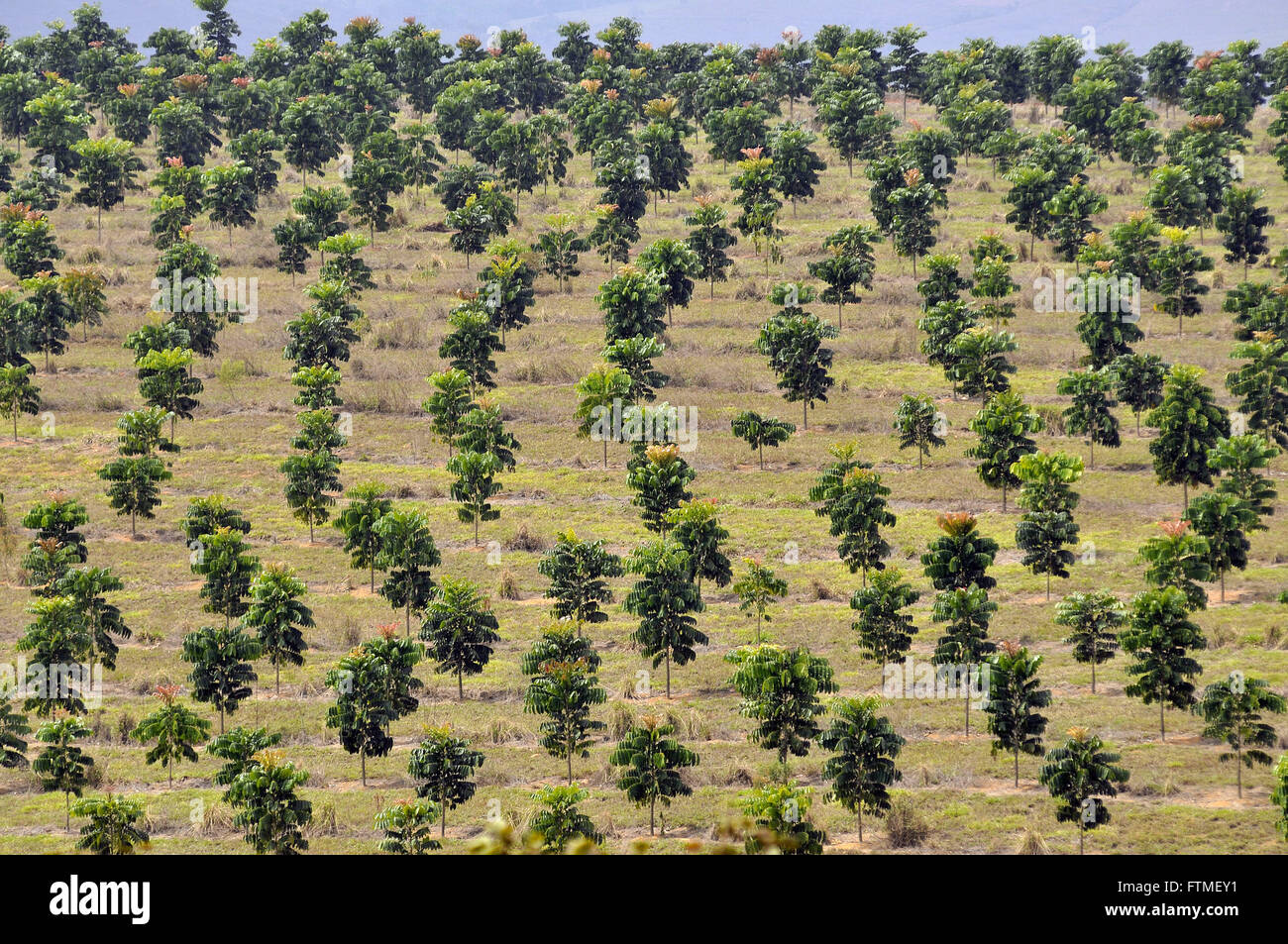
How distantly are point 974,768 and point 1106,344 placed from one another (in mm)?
32386

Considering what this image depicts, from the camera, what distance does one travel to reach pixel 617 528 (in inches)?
2243

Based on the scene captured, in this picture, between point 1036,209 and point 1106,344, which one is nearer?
point 1106,344

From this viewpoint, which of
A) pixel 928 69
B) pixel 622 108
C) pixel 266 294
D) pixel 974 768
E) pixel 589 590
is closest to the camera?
pixel 974 768

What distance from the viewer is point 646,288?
69188 mm

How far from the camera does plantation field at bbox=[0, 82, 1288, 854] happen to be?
128 ft

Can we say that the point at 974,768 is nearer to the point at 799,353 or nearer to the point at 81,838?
the point at 81,838

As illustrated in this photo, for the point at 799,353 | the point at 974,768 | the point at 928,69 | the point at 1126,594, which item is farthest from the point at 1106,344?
the point at 928,69

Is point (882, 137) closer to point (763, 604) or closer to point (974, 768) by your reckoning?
point (763, 604)

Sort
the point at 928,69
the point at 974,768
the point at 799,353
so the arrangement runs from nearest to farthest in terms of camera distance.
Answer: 1. the point at 974,768
2. the point at 799,353
3. the point at 928,69

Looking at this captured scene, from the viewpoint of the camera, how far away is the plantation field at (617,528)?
128ft

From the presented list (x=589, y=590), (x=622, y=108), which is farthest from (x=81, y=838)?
(x=622, y=108)

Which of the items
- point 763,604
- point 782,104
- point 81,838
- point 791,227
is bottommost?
point 81,838

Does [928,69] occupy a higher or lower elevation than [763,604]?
higher

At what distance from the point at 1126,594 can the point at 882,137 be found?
5763 centimetres
